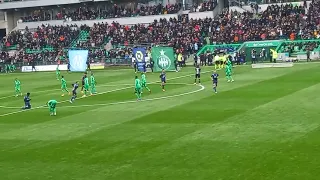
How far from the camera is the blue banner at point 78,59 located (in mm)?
64625

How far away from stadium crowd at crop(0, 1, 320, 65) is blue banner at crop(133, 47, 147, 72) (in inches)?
352

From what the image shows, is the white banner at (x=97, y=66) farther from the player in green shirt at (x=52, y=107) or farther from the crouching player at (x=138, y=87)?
the player in green shirt at (x=52, y=107)

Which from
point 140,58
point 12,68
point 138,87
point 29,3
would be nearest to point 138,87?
point 138,87

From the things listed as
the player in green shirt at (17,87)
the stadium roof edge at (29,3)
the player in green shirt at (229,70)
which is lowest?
the player in green shirt at (17,87)

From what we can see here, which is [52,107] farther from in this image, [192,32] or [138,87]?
[192,32]

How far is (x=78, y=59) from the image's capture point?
65.1 m

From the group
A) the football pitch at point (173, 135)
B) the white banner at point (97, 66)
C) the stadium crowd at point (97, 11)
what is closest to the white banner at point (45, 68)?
the white banner at point (97, 66)

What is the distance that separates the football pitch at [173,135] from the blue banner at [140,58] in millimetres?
20338

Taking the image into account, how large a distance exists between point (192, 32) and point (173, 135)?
177 feet

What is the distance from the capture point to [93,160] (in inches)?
856

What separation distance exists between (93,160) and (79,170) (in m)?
1.40

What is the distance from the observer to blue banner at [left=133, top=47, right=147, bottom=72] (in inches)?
2528

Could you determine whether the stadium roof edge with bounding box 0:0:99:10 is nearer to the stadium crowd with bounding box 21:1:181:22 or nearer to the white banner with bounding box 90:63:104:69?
the stadium crowd with bounding box 21:1:181:22

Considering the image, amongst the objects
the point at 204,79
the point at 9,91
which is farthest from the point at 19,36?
the point at 204,79
